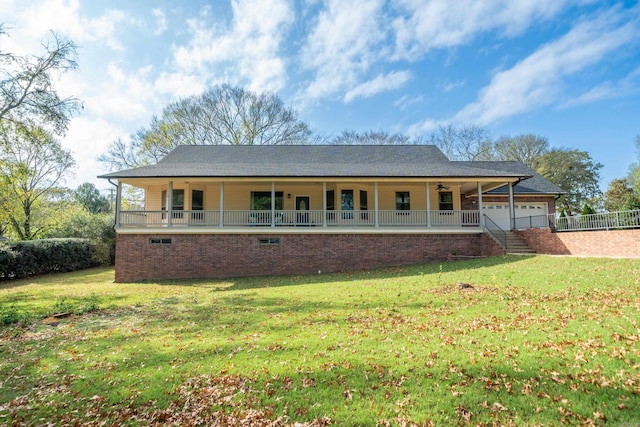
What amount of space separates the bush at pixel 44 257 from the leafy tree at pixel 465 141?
117ft

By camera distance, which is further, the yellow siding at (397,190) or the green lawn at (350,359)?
the yellow siding at (397,190)

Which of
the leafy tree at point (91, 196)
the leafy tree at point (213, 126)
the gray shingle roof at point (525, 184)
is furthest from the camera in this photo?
the leafy tree at point (91, 196)

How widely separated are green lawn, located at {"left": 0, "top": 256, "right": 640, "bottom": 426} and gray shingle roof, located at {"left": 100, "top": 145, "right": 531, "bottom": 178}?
760 cm

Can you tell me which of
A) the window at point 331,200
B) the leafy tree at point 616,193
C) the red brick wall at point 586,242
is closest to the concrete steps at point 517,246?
the red brick wall at point 586,242

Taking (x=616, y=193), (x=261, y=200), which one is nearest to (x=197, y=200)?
(x=261, y=200)

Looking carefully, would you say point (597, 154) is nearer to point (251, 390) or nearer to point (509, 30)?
point (509, 30)

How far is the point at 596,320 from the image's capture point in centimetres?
568

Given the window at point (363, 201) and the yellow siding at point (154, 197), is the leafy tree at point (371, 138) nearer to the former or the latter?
the window at point (363, 201)

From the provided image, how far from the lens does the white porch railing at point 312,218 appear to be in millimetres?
15938

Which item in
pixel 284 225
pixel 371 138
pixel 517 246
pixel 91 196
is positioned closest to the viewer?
pixel 517 246

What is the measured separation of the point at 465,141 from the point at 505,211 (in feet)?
69.8

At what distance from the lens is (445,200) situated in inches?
727

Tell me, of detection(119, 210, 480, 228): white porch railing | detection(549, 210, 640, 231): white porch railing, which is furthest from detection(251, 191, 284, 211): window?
detection(549, 210, 640, 231): white porch railing

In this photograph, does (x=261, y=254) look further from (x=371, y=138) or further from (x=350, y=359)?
(x=371, y=138)
